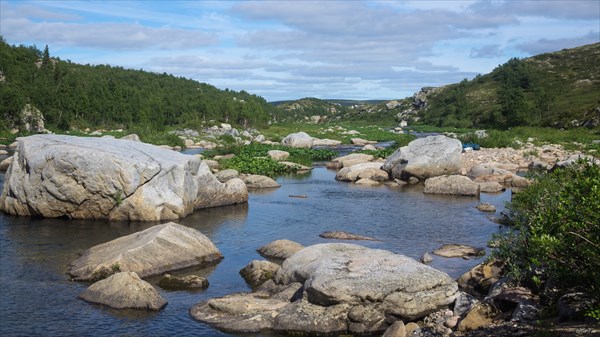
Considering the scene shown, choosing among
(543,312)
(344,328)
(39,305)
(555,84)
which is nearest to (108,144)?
(39,305)

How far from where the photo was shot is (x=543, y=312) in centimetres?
1597

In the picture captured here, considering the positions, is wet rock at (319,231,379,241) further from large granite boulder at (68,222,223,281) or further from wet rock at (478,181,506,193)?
wet rock at (478,181,506,193)

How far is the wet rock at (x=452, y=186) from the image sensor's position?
43.5 meters

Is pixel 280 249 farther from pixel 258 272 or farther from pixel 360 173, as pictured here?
pixel 360 173

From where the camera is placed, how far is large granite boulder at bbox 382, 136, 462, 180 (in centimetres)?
4972

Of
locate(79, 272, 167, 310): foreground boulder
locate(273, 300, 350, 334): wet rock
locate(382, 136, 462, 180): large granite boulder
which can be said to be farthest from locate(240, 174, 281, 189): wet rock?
locate(273, 300, 350, 334): wet rock

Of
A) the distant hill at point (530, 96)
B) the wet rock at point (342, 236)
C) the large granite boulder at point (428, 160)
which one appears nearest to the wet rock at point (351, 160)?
the large granite boulder at point (428, 160)

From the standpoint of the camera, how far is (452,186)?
145ft

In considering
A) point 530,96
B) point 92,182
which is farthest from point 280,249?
point 530,96

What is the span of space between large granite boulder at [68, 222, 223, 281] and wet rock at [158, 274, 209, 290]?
1.01m

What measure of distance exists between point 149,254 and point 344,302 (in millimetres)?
8758

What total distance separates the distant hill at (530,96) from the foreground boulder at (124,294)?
3306 inches

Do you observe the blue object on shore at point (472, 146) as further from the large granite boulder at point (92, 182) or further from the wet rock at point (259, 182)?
the large granite boulder at point (92, 182)

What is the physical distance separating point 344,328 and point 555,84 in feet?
467
